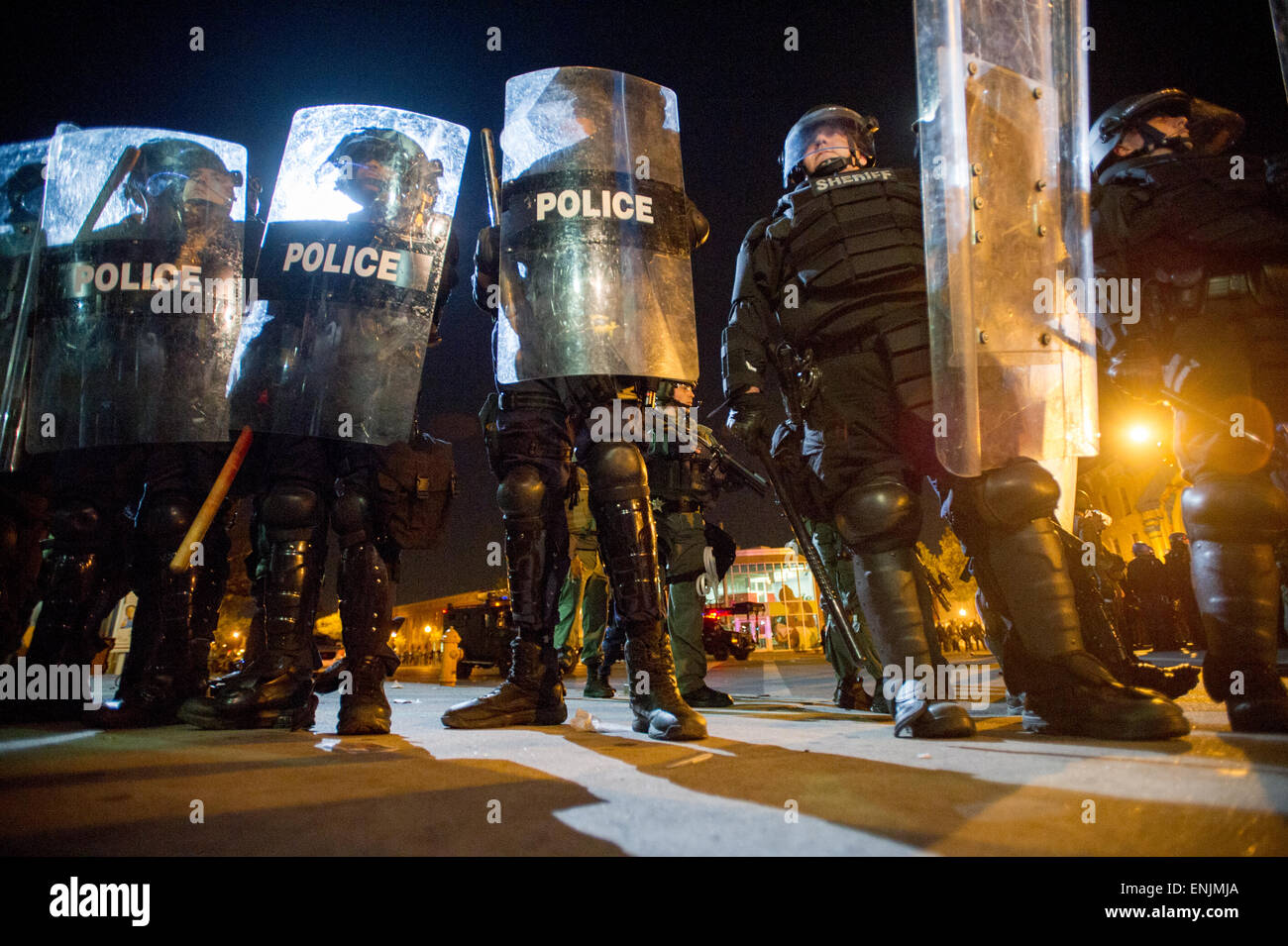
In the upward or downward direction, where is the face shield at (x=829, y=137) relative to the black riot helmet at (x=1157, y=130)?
upward

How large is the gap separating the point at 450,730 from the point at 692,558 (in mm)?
2532

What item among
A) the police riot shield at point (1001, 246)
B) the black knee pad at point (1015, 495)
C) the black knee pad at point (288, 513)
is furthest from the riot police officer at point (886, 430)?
the black knee pad at point (288, 513)

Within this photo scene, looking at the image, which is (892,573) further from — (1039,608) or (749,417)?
(749,417)

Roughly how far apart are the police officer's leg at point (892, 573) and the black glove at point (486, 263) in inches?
71.9

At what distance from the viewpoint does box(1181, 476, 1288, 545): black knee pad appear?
7.02ft

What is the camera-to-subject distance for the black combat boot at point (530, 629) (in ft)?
9.21

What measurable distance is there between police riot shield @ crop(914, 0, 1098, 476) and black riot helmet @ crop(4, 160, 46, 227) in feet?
14.0

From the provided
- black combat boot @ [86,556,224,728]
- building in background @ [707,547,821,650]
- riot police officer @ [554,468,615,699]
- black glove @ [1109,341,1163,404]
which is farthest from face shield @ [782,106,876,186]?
building in background @ [707,547,821,650]

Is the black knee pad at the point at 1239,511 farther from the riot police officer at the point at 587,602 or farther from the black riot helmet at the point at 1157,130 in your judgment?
the riot police officer at the point at 587,602

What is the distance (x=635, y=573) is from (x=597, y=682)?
10.0 ft
